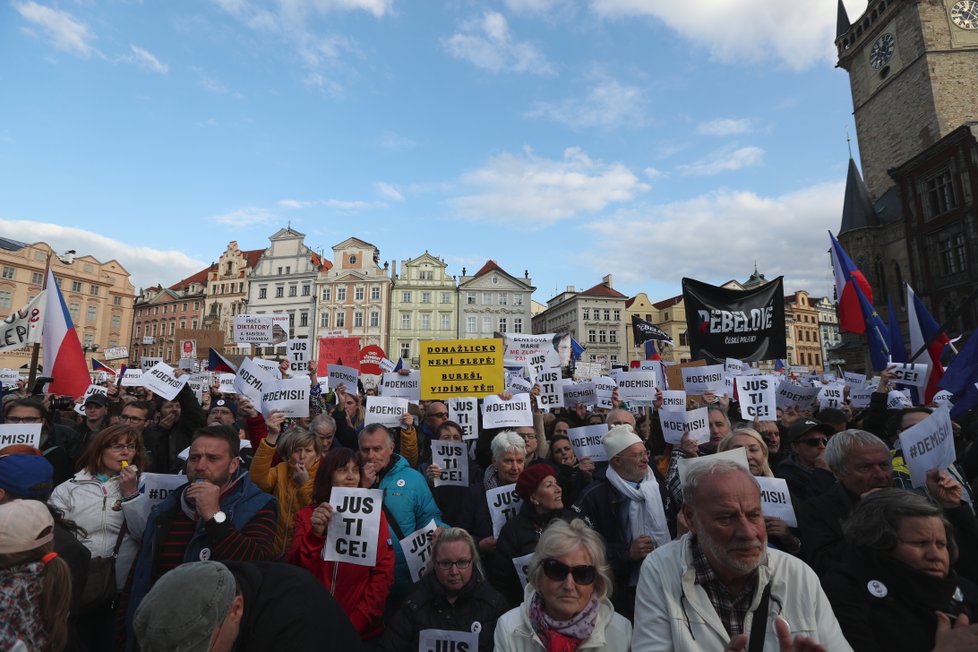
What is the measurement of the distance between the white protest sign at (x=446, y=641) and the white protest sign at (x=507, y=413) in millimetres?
3428

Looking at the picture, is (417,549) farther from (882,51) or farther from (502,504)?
(882,51)

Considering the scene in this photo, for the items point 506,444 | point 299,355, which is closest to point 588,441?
point 506,444

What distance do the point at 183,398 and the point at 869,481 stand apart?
7.15m

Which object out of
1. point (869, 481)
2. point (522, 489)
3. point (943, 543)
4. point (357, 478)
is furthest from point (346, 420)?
point (943, 543)

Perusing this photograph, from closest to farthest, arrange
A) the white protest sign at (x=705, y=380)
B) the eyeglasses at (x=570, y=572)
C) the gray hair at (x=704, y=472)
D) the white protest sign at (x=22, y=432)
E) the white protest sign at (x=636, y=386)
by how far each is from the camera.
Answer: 1. the gray hair at (x=704, y=472)
2. the eyeglasses at (x=570, y=572)
3. the white protest sign at (x=22, y=432)
4. the white protest sign at (x=705, y=380)
5. the white protest sign at (x=636, y=386)

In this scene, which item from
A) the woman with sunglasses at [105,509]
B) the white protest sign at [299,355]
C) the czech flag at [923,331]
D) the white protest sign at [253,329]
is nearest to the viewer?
the woman with sunglasses at [105,509]

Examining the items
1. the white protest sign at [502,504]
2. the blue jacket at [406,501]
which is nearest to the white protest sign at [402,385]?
the blue jacket at [406,501]

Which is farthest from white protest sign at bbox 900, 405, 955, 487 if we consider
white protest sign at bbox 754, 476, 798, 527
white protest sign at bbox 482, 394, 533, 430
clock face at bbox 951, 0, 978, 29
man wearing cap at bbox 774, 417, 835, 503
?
clock face at bbox 951, 0, 978, 29

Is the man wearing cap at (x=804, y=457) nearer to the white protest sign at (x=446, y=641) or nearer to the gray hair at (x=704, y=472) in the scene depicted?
the gray hair at (x=704, y=472)

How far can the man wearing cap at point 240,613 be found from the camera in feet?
5.98

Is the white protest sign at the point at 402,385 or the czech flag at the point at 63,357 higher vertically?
the czech flag at the point at 63,357

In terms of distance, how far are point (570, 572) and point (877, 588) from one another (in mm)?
1393

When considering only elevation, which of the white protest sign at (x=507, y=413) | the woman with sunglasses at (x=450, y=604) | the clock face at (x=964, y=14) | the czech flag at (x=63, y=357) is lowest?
the woman with sunglasses at (x=450, y=604)

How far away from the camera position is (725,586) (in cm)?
228
